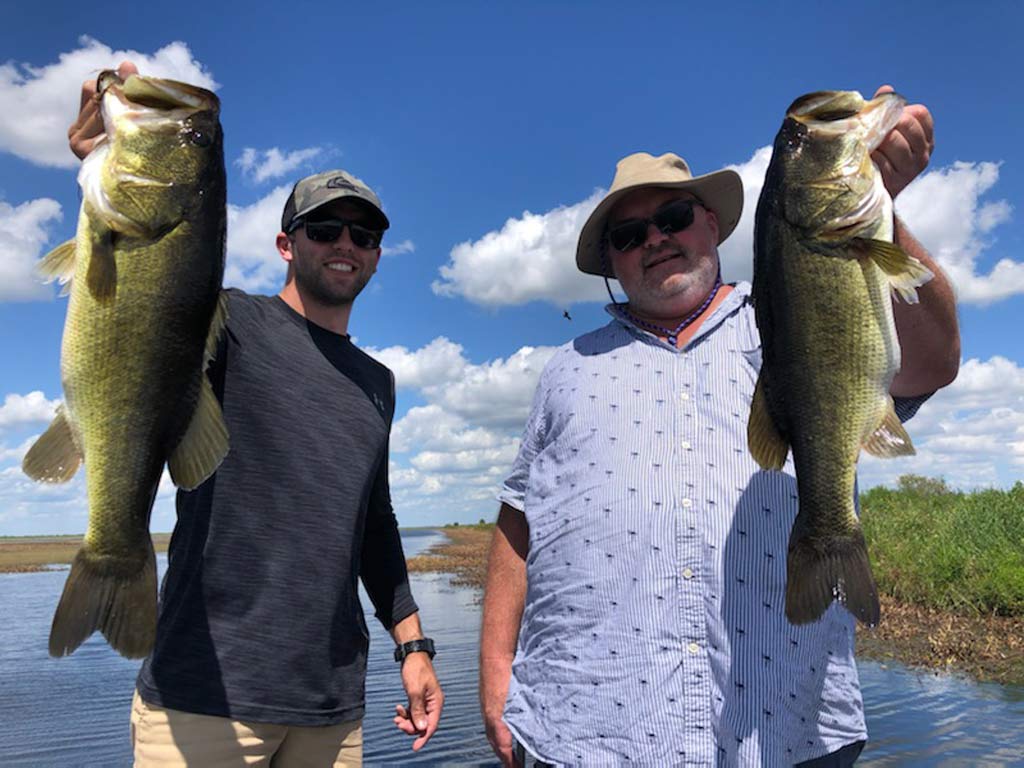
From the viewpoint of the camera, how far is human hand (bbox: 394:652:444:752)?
4.39 m

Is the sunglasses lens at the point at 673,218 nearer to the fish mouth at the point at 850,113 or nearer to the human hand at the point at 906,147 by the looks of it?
the fish mouth at the point at 850,113

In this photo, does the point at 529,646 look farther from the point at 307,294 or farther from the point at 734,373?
the point at 307,294

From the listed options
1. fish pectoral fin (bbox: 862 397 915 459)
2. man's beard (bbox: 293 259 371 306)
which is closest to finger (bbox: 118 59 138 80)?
man's beard (bbox: 293 259 371 306)

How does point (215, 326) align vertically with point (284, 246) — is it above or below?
below

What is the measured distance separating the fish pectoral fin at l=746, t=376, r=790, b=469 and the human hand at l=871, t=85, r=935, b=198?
0.94 meters

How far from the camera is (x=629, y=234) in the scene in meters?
4.04

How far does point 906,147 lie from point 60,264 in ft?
10.4

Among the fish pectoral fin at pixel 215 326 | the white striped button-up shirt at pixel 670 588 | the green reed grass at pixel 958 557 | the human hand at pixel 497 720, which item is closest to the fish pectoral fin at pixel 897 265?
the white striped button-up shirt at pixel 670 588

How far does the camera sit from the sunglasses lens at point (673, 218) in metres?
3.97

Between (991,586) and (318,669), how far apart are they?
617 inches

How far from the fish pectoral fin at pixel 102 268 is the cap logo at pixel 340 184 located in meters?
1.84

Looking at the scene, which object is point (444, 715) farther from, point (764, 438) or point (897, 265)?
point (897, 265)

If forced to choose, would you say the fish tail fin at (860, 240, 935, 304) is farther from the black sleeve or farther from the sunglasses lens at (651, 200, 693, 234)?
the black sleeve

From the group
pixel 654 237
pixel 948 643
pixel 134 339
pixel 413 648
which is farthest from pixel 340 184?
pixel 948 643
